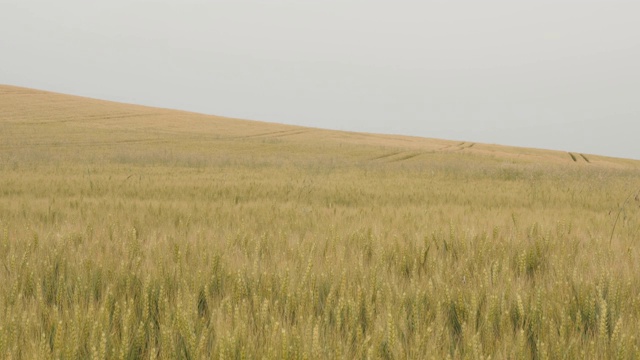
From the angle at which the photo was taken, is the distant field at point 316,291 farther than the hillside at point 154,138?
No

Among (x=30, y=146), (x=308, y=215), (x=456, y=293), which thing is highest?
(x=456, y=293)

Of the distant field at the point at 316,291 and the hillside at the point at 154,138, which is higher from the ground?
the distant field at the point at 316,291

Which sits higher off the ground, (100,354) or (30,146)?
(100,354)

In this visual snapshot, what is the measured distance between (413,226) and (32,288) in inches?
92.3

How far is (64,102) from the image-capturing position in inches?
1458

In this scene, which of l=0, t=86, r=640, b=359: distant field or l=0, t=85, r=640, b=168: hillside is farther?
l=0, t=85, r=640, b=168: hillside

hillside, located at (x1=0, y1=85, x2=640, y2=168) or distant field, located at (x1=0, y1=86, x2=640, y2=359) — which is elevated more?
distant field, located at (x1=0, y1=86, x2=640, y2=359)

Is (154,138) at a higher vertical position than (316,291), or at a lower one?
lower

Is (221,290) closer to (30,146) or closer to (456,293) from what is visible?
(456,293)

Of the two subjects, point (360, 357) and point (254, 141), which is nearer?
point (360, 357)

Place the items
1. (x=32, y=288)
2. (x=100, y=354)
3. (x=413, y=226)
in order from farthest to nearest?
(x=413, y=226)
(x=32, y=288)
(x=100, y=354)

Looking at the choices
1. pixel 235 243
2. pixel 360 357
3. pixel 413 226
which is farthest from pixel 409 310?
pixel 413 226

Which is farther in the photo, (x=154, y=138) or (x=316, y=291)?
(x=154, y=138)

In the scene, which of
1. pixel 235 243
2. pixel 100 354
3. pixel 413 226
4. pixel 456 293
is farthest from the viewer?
pixel 413 226
